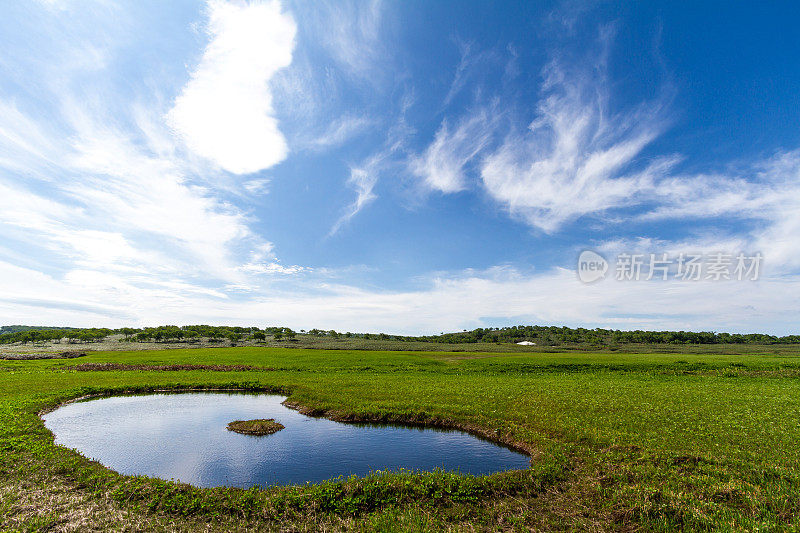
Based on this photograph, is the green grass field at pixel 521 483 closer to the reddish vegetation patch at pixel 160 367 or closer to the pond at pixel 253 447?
the pond at pixel 253 447

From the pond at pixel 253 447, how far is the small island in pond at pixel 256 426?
59cm

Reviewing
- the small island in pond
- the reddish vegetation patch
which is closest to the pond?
the small island in pond

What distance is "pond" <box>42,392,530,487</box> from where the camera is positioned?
62.3 feet

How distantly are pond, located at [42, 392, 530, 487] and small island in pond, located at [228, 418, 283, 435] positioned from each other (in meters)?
0.59

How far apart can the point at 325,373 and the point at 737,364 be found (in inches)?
3087

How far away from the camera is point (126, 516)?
1302cm

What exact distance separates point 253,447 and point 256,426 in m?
3.95

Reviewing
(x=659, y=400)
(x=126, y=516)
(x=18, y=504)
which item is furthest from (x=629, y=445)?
(x=18, y=504)

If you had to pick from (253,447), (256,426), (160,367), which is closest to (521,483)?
(253,447)

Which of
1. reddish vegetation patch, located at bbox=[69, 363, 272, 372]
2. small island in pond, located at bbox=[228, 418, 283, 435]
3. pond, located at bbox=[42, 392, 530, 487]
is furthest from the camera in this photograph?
reddish vegetation patch, located at bbox=[69, 363, 272, 372]

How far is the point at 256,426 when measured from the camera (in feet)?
88.2

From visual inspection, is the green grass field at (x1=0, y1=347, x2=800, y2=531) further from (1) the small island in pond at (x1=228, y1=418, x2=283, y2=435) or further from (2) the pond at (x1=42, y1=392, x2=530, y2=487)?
(1) the small island in pond at (x1=228, y1=418, x2=283, y2=435)

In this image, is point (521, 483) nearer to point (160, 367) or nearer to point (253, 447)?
point (253, 447)

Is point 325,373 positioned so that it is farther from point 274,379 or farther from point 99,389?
point 99,389
